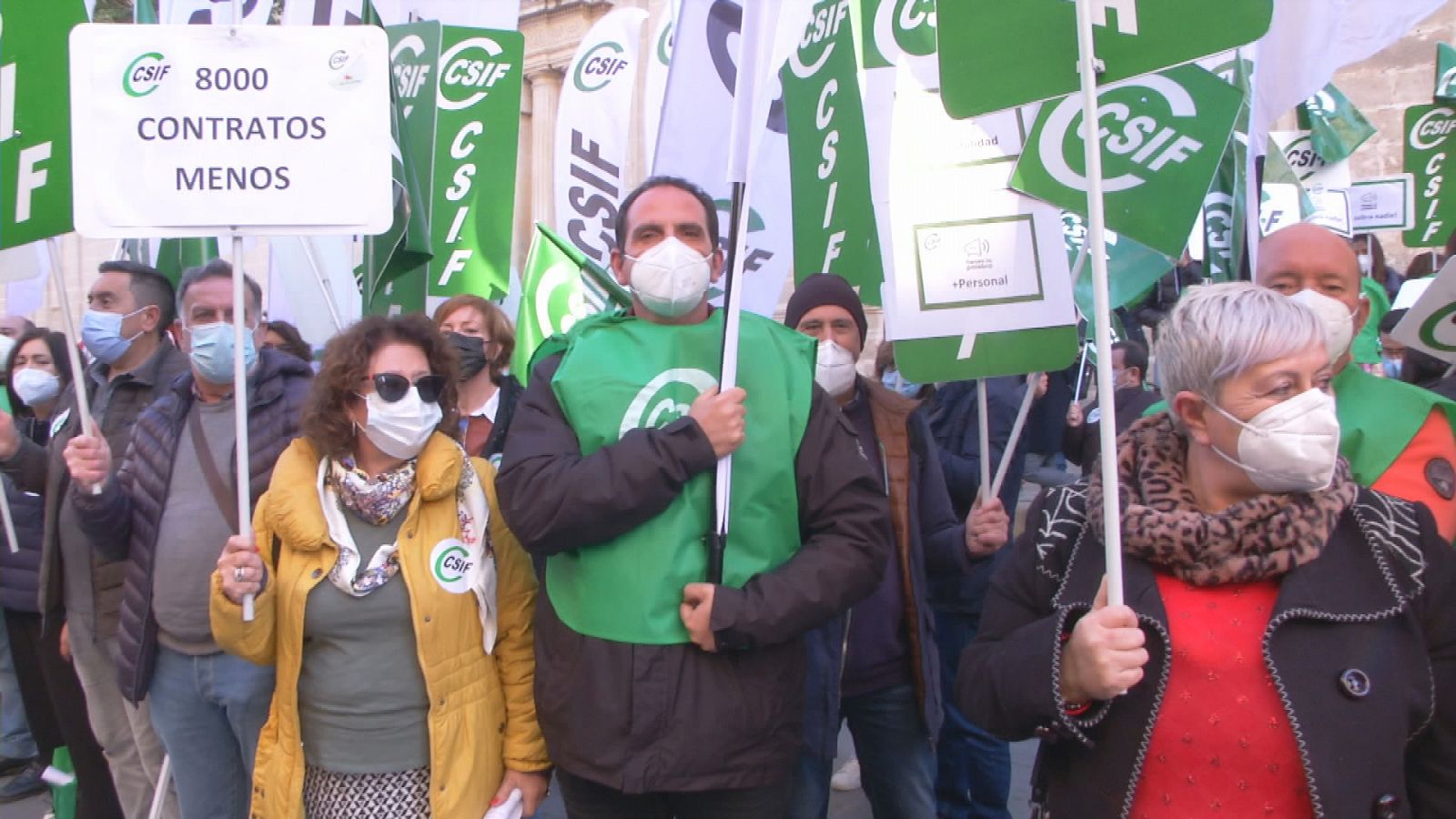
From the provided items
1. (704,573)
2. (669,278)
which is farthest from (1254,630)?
(669,278)

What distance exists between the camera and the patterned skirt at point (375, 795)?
2605 millimetres

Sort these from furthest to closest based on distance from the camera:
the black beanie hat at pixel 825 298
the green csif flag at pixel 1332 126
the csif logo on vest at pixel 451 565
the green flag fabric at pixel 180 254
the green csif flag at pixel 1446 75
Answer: the green csif flag at pixel 1332 126
the green flag fabric at pixel 180 254
the green csif flag at pixel 1446 75
the black beanie hat at pixel 825 298
the csif logo on vest at pixel 451 565

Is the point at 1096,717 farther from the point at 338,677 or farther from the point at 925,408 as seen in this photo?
the point at 925,408

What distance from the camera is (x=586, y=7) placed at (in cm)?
1797

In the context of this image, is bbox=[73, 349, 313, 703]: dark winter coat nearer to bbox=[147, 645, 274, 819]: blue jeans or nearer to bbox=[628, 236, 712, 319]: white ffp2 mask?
bbox=[147, 645, 274, 819]: blue jeans

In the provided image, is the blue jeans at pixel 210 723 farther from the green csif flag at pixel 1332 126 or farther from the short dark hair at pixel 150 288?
the green csif flag at pixel 1332 126

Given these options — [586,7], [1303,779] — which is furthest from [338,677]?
[586,7]

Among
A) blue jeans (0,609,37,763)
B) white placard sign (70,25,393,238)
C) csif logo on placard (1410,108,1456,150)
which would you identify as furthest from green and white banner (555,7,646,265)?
csif logo on placard (1410,108,1456,150)

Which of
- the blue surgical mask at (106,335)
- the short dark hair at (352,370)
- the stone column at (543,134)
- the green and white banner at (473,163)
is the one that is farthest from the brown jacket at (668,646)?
the stone column at (543,134)

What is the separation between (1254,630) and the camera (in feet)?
6.01

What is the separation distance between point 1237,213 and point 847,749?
296cm

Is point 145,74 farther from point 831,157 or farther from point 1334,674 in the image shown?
point 1334,674

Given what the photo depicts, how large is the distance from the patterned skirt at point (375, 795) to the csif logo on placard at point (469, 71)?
12.4ft

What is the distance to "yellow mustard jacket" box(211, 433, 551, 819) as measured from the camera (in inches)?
102
